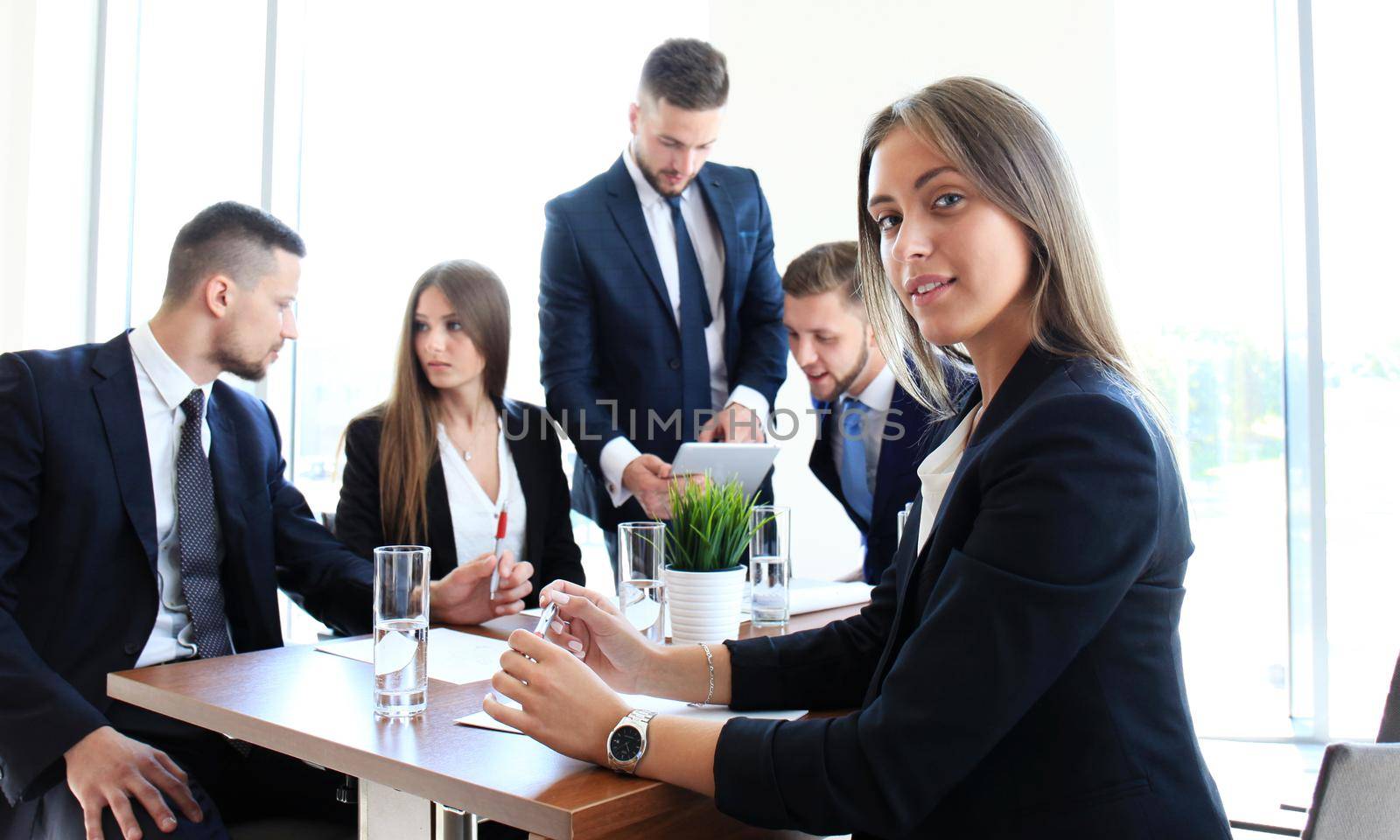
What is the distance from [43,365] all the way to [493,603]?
0.94 metres

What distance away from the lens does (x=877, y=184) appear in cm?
127

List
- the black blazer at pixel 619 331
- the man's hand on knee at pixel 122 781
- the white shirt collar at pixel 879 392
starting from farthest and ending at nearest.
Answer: the black blazer at pixel 619 331 < the white shirt collar at pixel 879 392 < the man's hand on knee at pixel 122 781

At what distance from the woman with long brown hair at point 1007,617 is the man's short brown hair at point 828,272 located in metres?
1.52

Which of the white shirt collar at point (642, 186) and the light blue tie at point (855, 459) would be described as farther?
the white shirt collar at point (642, 186)

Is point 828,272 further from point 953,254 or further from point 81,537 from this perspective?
point 81,537

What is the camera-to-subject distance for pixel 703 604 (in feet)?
5.51

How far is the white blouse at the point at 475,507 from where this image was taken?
8.26 feet

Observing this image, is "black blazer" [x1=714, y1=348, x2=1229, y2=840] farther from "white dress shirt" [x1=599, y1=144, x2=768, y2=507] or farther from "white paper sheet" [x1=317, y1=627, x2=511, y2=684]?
"white dress shirt" [x1=599, y1=144, x2=768, y2=507]

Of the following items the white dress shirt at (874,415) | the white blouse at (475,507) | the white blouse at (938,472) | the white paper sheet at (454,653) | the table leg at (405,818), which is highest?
the white dress shirt at (874,415)

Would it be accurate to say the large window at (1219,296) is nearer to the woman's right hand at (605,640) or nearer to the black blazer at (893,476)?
the black blazer at (893,476)

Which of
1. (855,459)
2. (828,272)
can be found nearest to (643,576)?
(855,459)

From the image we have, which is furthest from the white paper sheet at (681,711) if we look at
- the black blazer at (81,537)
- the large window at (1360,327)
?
the large window at (1360,327)

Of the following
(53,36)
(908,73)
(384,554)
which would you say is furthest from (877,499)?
(53,36)

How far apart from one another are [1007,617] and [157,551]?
1.60 metres
